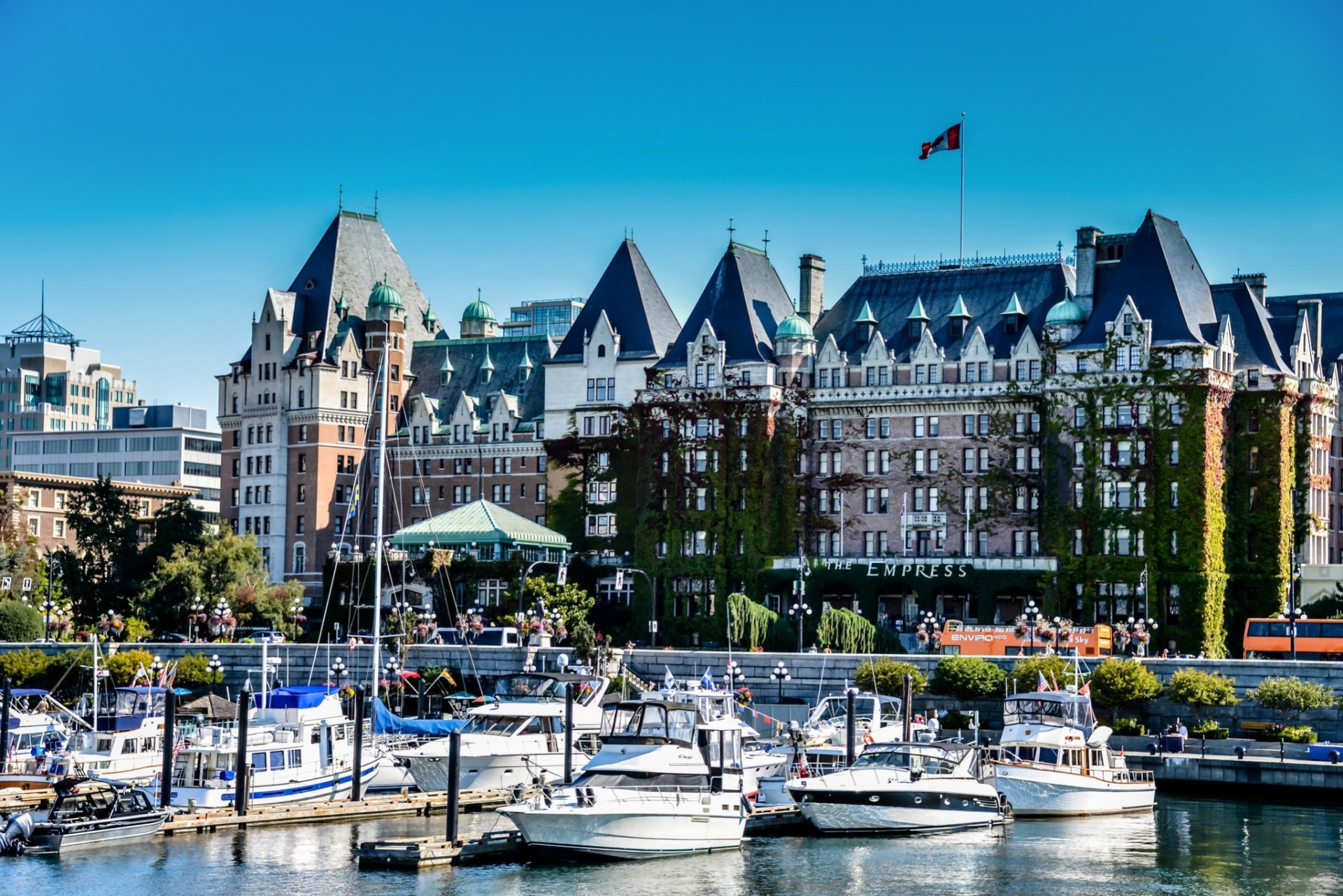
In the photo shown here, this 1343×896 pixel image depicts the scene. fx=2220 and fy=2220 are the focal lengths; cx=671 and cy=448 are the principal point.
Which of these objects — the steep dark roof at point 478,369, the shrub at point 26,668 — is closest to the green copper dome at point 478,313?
the steep dark roof at point 478,369

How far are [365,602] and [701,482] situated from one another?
21.6m

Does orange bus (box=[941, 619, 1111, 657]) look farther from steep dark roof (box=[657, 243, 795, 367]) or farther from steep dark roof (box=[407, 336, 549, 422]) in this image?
steep dark roof (box=[407, 336, 549, 422])

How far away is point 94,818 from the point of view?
211 feet

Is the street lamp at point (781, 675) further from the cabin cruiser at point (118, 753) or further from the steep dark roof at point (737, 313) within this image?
the steep dark roof at point (737, 313)

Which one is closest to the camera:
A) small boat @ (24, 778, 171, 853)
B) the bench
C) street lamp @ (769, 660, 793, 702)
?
small boat @ (24, 778, 171, 853)

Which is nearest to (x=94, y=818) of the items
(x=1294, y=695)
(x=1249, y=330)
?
(x=1294, y=695)

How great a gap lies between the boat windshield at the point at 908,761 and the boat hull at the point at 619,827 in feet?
24.4

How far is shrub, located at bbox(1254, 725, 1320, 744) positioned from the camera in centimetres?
8769

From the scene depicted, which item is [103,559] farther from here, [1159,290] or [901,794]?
[901,794]

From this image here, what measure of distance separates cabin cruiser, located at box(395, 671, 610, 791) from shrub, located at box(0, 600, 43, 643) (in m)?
51.0

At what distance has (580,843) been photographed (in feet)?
203

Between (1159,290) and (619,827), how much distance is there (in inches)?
2500

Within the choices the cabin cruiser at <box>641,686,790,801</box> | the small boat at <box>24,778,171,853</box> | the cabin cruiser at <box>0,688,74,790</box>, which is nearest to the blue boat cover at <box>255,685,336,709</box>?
the cabin cruiser at <box>0,688,74,790</box>

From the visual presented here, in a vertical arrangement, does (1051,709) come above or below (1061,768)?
above
